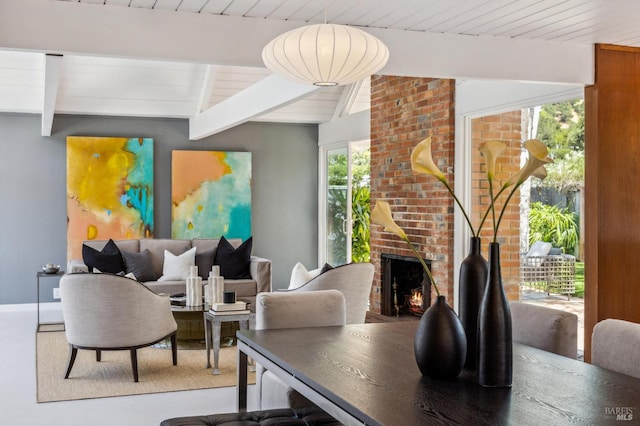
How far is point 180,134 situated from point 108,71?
1.64m

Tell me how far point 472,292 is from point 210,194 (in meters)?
7.86

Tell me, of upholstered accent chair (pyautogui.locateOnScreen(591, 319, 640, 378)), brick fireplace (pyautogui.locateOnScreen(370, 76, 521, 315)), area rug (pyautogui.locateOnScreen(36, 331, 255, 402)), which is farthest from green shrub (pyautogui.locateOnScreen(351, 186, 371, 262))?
upholstered accent chair (pyautogui.locateOnScreen(591, 319, 640, 378))

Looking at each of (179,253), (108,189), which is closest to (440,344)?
(179,253)

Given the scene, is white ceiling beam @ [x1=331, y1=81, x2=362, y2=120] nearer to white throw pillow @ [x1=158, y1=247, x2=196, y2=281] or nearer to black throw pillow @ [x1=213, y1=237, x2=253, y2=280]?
black throw pillow @ [x1=213, y1=237, x2=253, y2=280]

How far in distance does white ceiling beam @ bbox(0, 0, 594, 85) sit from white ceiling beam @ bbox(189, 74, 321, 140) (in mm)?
682

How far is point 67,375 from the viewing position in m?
5.63

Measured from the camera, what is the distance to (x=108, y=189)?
31.6 ft

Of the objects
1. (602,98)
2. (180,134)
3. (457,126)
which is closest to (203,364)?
(457,126)

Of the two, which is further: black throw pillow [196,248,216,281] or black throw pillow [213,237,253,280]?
black throw pillow [196,248,216,281]

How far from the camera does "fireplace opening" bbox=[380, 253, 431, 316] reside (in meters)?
7.82

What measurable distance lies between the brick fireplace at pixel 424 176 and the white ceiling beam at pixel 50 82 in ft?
10.9

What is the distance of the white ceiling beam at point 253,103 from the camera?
6.02 meters

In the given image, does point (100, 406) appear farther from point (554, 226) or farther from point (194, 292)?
point (554, 226)

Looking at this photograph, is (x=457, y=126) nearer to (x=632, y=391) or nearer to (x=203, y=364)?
(x=203, y=364)
